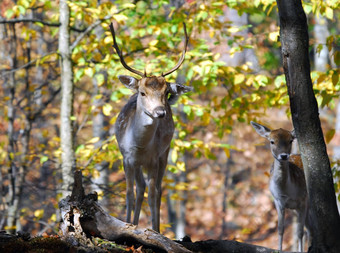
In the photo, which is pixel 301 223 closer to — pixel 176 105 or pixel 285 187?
pixel 285 187

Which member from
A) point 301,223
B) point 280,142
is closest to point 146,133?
point 280,142

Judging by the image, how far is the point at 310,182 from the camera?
484 cm

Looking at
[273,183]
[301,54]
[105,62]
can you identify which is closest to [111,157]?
[105,62]

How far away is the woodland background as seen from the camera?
29.7 feet

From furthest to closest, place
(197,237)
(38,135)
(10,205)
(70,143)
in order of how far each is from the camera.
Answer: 1. (38,135)
2. (197,237)
3. (10,205)
4. (70,143)

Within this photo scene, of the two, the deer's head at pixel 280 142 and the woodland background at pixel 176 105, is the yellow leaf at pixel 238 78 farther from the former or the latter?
the deer's head at pixel 280 142

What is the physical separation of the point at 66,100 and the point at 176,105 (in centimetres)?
206

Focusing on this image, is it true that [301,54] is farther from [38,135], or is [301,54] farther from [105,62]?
[38,135]

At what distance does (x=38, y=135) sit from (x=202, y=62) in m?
11.9

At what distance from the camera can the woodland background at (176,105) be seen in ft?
29.7

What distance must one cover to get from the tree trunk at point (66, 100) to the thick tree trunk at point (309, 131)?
538 centimetres

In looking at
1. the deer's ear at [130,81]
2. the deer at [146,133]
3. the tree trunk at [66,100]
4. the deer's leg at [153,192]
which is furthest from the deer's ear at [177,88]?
the tree trunk at [66,100]

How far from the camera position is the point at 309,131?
481 cm

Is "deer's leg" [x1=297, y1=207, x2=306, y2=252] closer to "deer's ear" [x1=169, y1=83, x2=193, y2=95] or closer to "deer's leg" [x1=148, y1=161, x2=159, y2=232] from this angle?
"deer's leg" [x1=148, y1=161, x2=159, y2=232]
